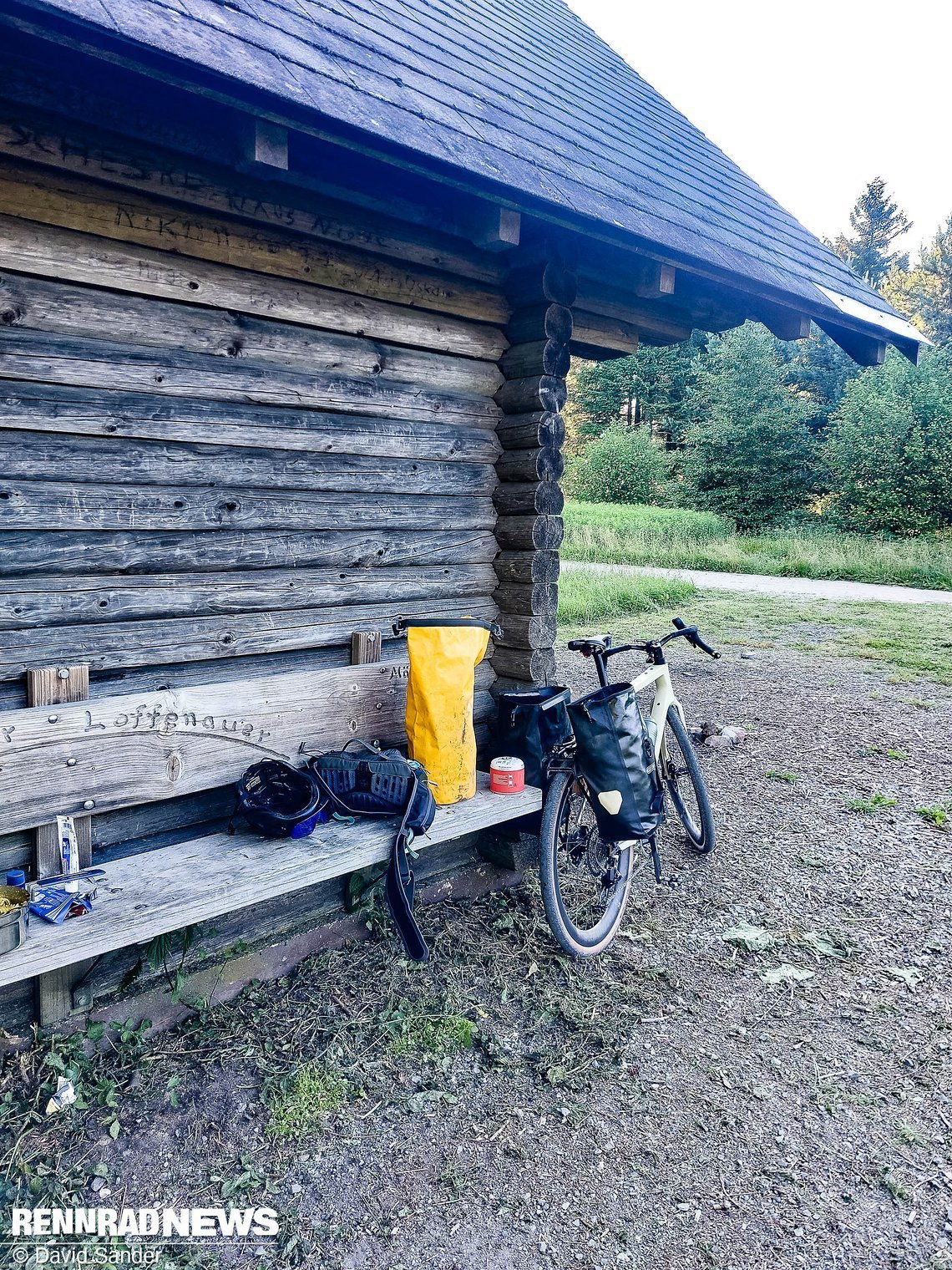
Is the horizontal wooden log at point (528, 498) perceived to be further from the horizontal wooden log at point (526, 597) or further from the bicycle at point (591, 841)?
the bicycle at point (591, 841)

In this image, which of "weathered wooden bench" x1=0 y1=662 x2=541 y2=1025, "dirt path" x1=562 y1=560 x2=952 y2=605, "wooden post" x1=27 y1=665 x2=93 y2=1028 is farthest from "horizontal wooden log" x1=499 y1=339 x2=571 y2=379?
"dirt path" x1=562 y1=560 x2=952 y2=605

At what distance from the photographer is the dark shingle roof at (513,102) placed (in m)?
2.42

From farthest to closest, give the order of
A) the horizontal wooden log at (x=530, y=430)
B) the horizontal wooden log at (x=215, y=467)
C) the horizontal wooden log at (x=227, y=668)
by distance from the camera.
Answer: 1. the horizontal wooden log at (x=530, y=430)
2. the horizontal wooden log at (x=227, y=668)
3. the horizontal wooden log at (x=215, y=467)

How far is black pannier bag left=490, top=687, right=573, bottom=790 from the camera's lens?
3871 mm

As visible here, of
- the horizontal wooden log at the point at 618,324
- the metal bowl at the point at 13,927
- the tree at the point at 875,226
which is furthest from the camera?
the tree at the point at 875,226

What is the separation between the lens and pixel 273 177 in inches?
109

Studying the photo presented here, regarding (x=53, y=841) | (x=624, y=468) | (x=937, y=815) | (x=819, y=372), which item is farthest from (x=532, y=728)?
(x=819, y=372)

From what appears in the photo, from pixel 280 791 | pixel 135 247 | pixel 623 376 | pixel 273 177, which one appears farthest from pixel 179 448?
pixel 623 376

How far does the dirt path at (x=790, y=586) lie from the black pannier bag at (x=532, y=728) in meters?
10.3

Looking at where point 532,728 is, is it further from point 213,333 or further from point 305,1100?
point 213,333

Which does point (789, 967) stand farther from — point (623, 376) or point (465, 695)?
point (623, 376)

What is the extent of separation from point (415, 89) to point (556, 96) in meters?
1.85

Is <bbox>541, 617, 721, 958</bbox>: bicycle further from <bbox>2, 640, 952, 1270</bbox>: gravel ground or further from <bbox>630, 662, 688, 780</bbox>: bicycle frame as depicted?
<bbox>2, 640, 952, 1270</bbox>: gravel ground

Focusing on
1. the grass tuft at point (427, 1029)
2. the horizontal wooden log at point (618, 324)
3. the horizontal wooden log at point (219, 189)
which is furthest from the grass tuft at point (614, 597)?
the grass tuft at point (427, 1029)
